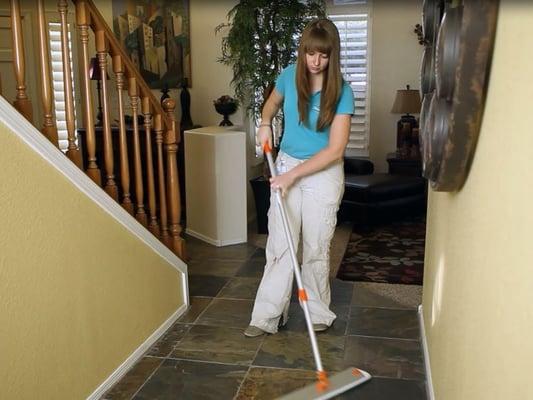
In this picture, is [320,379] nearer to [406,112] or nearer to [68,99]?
[68,99]

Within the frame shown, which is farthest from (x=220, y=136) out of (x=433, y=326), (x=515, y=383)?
(x=515, y=383)

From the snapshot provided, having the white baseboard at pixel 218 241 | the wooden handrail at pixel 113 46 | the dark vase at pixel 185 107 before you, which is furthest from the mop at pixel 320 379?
the dark vase at pixel 185 107

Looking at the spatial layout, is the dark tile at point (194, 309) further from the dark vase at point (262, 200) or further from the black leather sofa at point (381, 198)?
the black leather sofa at point (381, 198)

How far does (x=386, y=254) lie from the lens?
427 cm

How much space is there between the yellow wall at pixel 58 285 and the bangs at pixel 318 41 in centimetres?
107

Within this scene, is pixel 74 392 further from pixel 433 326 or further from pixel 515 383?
pixel 515 383

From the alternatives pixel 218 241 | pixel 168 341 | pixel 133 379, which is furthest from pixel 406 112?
pixel 133 379

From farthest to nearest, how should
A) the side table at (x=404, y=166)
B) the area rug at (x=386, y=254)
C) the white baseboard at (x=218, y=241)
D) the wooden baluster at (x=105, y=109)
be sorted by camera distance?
the side table at (x=404, y=166) < the white baseboard at (x=218, y=241) < the area rug at (x=386, y=254) < the wooden baluster at (x=105, y=109)

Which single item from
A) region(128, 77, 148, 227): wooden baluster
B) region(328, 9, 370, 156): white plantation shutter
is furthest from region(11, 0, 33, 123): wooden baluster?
region(328, 9, 370, 156): white plantation shutter

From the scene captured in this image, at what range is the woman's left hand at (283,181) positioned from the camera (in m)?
2.54

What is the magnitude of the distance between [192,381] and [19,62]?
137 cm

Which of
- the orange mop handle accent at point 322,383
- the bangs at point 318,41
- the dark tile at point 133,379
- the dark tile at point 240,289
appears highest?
the bangs at point 318,41

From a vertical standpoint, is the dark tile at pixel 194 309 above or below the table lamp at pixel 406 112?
below

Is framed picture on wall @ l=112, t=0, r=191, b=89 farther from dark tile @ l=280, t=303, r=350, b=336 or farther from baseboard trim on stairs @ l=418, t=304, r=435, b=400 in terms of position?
baseboard trim on stairs @ l=418, t=304, r=435, b=400
